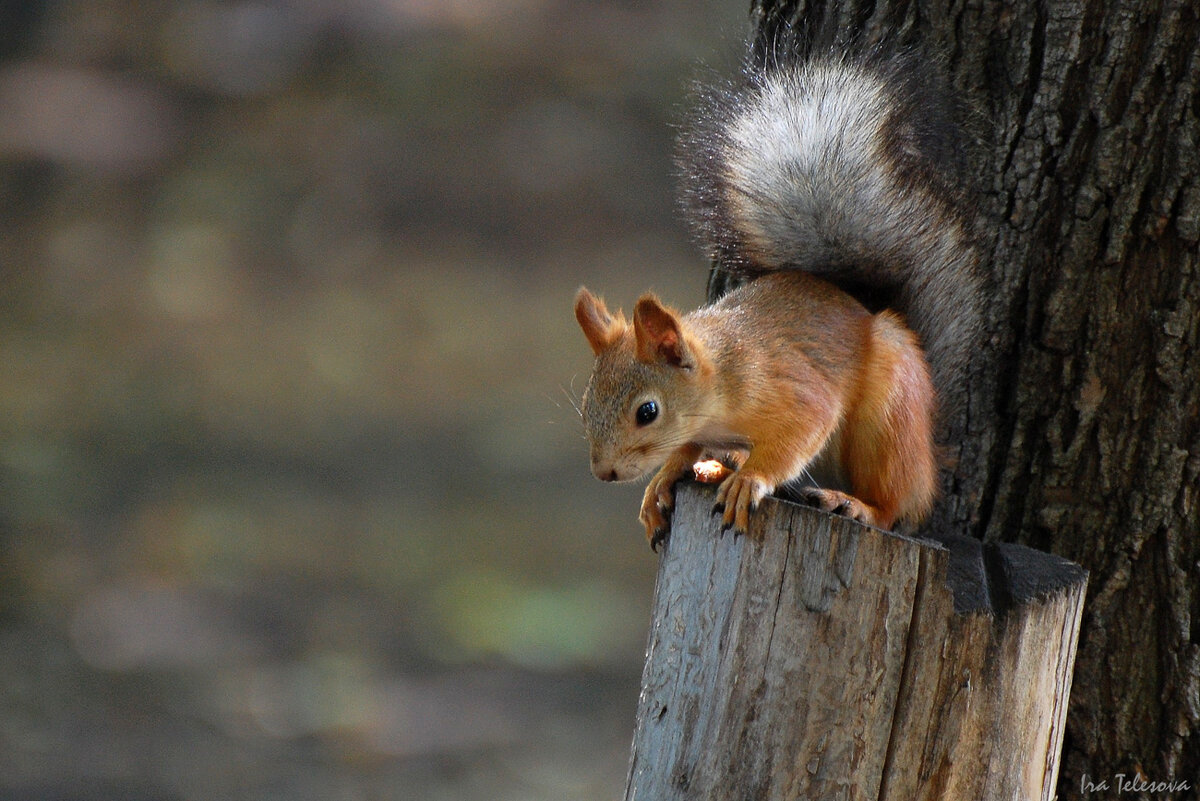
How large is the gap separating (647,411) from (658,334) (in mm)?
83

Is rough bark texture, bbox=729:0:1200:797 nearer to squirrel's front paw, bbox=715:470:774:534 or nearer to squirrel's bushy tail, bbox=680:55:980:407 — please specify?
squirrel's bushy tail, bbox=680:55:980:407

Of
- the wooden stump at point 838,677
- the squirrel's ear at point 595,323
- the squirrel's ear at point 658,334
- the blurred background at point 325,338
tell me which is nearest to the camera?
the wooden stump at point 838,677

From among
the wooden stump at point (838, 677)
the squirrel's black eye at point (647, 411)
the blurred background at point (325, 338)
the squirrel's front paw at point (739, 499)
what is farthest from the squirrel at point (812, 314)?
the blurred background at point (325, 338)

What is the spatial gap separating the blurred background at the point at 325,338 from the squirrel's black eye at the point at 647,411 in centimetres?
267

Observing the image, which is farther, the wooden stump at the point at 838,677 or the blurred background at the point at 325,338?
the blurred background at the point at 325,338

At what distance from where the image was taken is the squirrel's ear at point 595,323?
1387 mm

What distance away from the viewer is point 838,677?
1.01 meters

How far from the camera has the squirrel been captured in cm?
130

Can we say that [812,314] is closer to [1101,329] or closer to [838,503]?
[838,503]

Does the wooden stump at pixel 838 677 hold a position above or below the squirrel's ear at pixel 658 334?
below

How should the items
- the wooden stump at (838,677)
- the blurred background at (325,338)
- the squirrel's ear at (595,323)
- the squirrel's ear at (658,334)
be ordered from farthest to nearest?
the blurred background at (325,338), the squirrel's ear at (595,323), the squirrel's ear at (658,334), the wooden stump at (838,677)

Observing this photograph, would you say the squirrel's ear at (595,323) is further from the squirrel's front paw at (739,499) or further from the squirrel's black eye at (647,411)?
the squirrel's front paw at (739,499)

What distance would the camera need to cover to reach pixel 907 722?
1013 mm

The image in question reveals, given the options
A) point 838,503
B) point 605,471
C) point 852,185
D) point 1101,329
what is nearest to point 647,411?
point 605,471
